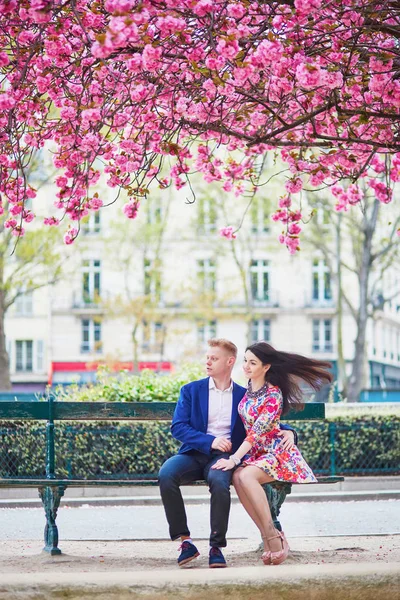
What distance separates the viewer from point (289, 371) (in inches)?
316

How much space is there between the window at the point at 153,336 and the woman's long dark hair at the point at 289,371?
Answer: 41501 millimetres

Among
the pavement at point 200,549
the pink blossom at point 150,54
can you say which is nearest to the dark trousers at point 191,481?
the pavement at point 200,549

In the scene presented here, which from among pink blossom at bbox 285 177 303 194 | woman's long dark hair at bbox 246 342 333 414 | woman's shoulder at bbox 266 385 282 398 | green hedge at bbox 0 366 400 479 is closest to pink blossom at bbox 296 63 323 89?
woman's long dark hair at bbox 246 342 333 414

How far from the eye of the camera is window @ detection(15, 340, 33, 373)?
61.6 meters

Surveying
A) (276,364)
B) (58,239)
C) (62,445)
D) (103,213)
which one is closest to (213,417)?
(276,364)

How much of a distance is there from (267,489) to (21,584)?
13.3 feet

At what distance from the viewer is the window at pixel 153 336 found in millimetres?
50781

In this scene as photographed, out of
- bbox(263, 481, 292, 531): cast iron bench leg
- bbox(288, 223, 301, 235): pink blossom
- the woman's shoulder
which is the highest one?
bbox(288, 223, 301, 235): pink blossom

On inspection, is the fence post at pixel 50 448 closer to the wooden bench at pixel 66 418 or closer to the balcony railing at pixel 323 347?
the wooden bench at pixel 66 418

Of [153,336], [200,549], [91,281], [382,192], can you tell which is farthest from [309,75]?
[91,281]

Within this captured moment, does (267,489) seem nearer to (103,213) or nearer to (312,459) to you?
(312,459)

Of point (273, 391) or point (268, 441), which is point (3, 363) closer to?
point (273, 391)

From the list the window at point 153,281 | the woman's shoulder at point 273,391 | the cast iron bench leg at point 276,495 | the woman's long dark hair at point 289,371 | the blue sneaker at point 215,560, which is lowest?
the blue sneaker at point 215,560

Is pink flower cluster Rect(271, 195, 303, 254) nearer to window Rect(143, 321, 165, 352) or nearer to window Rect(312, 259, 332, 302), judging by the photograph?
window Rect(143, 321, 165, 352)
